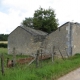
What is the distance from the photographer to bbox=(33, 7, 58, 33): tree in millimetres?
51094

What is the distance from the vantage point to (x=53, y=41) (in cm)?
2845

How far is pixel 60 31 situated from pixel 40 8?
2674 cm

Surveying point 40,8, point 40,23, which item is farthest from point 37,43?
point 40,8

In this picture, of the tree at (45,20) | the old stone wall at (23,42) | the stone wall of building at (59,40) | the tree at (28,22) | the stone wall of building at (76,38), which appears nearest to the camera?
the stone wall of building at (59,40)

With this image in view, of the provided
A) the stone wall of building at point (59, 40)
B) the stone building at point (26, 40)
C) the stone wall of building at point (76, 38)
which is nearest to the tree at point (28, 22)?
the stone building at point (26, 40)

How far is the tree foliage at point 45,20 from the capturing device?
5109 cm

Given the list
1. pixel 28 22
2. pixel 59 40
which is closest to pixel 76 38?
pixel 59 40

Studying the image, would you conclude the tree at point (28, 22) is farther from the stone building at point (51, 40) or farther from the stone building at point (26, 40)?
the stone building at point (26, 40)

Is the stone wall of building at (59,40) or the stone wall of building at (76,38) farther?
the stone wall of building at (76,38)

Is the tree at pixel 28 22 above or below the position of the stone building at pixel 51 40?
above

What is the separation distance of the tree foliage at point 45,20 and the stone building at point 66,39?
21976 millimetres

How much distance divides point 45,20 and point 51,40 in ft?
77.2

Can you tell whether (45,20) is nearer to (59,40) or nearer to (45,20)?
(45,20)

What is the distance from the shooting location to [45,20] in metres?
51.7
